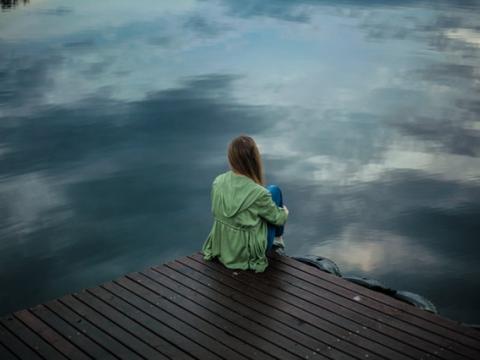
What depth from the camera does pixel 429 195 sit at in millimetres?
10539

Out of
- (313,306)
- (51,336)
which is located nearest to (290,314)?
(313,306)

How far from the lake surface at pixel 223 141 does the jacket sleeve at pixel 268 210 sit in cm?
311

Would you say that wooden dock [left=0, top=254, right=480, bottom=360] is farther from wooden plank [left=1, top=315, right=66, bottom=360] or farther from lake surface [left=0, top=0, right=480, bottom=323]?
lake surface [left=0, top=0, right=480, bottom=323]

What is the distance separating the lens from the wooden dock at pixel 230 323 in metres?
4.34

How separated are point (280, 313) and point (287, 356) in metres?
0.58

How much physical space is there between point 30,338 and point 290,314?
1868mm

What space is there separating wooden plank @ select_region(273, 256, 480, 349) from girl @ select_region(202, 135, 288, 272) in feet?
1.29

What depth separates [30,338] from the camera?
4426mm

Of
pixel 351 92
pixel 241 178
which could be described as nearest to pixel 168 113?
pixel 351 92

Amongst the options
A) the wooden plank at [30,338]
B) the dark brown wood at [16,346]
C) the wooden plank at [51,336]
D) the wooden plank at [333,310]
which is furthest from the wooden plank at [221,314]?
the dark brown wood at [16,346]

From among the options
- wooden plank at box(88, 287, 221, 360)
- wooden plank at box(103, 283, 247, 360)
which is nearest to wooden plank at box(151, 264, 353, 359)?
wooden plank at box(103, 283, 247, 360)

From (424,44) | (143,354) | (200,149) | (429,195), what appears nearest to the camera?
(143,354)

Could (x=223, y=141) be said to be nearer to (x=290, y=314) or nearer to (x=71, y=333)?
(x=290, y=314)

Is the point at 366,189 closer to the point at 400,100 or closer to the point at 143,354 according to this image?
the point at 400,100
